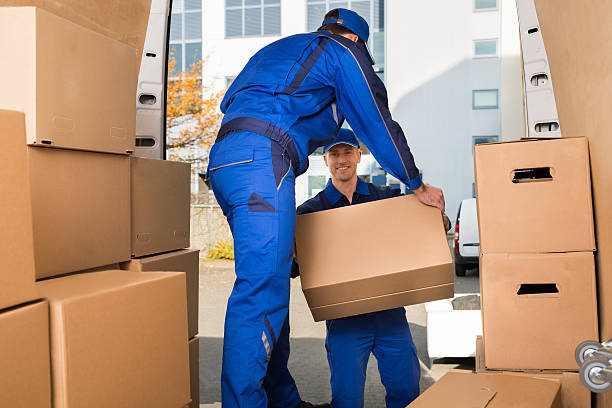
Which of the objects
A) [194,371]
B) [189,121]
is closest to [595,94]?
[194,371]

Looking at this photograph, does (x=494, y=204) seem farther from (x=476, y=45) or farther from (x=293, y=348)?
(x=476, y=45)

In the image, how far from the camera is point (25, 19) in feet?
4.75

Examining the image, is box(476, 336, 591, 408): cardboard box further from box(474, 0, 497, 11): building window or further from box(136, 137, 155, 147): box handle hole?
box(474, 0, 497, 11): building window

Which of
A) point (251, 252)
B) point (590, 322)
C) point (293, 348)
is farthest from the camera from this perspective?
point (293, 348)

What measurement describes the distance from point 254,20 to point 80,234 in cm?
1184

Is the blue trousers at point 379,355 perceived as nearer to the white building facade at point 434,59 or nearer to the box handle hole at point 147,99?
the box handle hole at point 147,99

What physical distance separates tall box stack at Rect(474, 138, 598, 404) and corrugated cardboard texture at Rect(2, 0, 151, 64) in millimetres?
1447

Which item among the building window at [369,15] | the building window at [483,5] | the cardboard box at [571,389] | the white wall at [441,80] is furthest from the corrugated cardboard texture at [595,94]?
the building window at [483,5]

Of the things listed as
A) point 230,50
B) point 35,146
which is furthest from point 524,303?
point 230,50

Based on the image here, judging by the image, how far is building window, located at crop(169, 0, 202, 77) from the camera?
12.6 metres

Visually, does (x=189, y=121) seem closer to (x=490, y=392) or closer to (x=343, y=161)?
(x=343, y=161)

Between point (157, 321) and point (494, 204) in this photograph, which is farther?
point (494, 204)

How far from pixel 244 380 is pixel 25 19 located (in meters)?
1.10

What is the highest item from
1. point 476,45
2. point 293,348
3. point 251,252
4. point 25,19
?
point 476,45
